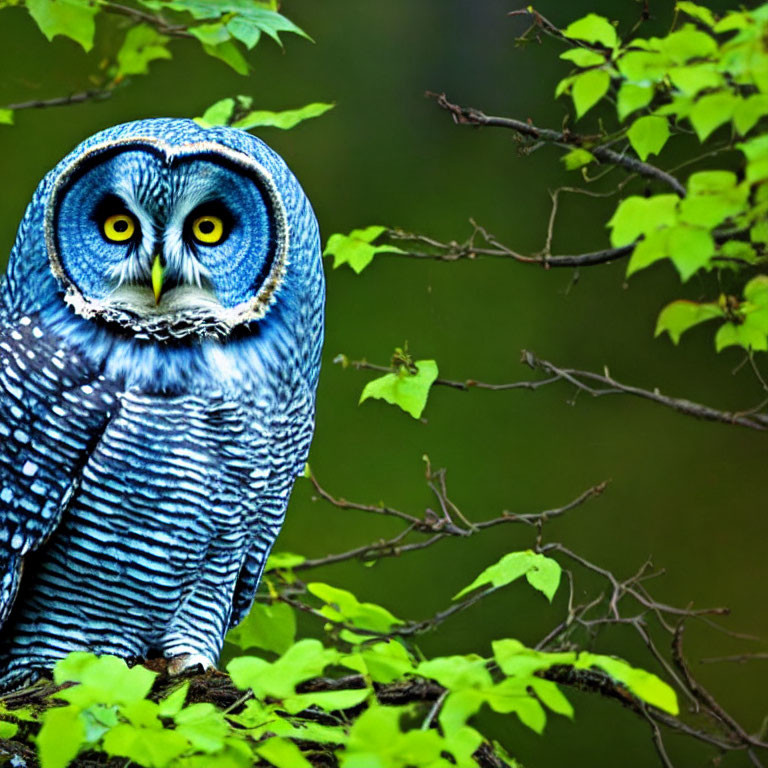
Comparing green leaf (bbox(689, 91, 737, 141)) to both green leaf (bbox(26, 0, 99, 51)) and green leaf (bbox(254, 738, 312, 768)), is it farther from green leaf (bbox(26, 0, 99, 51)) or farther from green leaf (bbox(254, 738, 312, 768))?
green leaf (bbox(26, 0, 99, 51))

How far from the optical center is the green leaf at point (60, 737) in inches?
35.7

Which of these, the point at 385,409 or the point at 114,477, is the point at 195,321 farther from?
the point at 385,409

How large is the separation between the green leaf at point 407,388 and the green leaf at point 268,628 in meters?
0.50

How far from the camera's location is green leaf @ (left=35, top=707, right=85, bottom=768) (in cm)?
91

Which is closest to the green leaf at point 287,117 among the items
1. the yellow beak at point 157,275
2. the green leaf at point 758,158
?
the yellow beak at point 157,275

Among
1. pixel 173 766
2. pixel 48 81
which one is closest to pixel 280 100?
pixel 48 81

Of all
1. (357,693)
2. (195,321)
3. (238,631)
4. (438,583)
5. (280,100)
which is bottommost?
(438,583)

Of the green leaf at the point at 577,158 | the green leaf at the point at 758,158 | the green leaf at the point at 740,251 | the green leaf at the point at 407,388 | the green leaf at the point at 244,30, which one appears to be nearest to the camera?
the green leaf at the point at 758,158

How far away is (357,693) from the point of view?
92cm

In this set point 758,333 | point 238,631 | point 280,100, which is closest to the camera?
point 758,333

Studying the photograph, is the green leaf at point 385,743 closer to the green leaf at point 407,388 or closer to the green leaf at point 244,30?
the green leaf at point 407,388

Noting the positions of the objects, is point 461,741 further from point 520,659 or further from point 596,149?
point 596,149

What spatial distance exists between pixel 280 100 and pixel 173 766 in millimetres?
2233

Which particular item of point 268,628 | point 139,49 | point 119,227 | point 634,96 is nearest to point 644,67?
point 634,96
